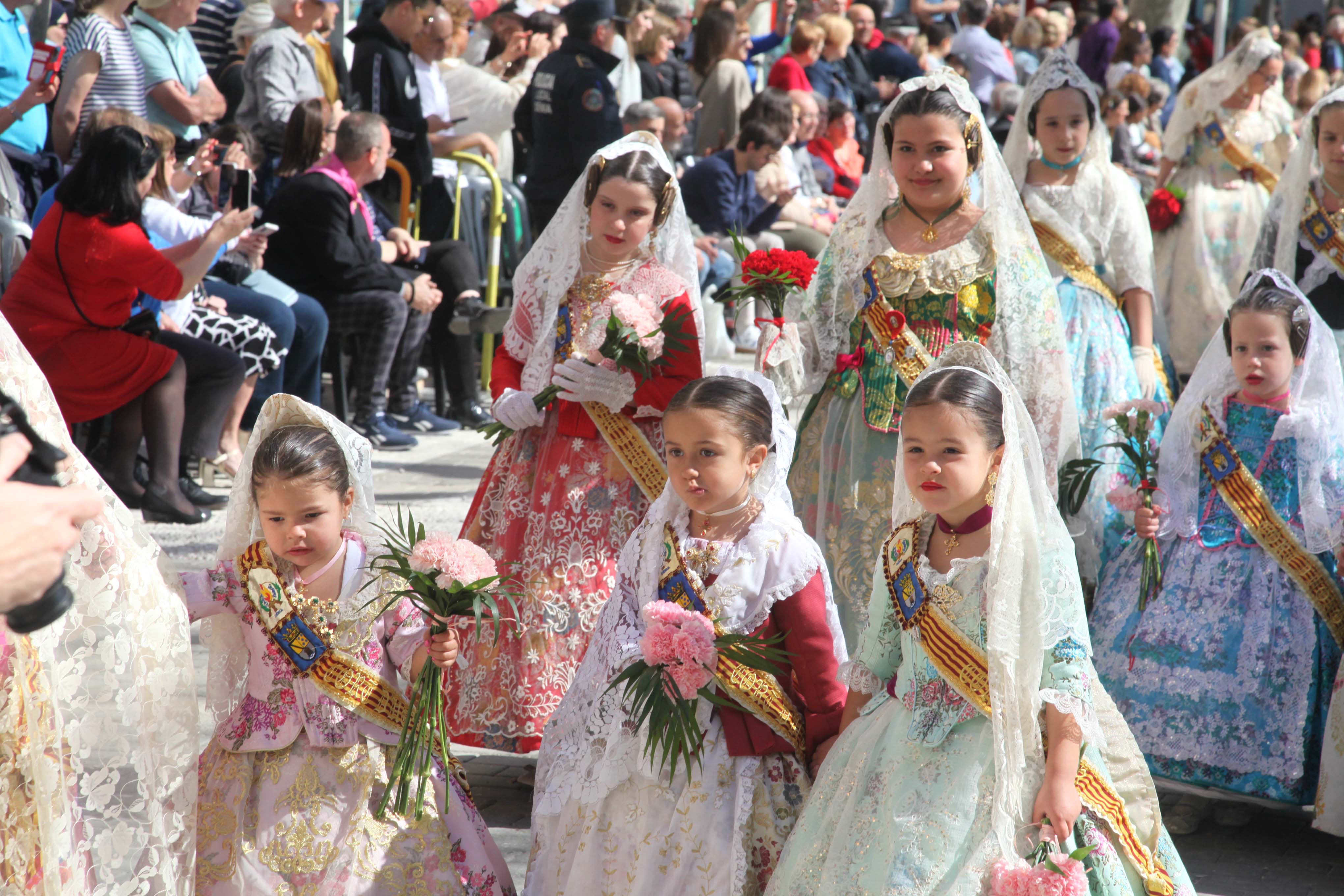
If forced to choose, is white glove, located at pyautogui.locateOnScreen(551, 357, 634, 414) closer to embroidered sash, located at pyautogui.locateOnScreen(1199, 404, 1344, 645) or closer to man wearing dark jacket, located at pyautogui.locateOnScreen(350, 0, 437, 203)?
embroidered sash, located at pyautogui.locateOnScreen(1199, 404, 1344, 645)

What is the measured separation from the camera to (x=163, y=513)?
624cm

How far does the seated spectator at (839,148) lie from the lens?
11.5m

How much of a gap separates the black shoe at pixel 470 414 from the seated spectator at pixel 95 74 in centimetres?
249

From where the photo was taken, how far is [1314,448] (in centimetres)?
411

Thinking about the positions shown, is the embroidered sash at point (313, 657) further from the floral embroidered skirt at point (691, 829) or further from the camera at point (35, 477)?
the camera at point (35, 477)

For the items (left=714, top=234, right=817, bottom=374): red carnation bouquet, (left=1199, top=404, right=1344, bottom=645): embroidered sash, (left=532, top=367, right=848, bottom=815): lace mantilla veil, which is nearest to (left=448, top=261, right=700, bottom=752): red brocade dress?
(left=714, top=234, right=817, bottom=374): red carnation bouquet

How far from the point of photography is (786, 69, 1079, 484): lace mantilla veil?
13.6 ft

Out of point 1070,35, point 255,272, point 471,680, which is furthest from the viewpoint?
point 1070,35

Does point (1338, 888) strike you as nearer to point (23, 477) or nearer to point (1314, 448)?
point (1314, 448)

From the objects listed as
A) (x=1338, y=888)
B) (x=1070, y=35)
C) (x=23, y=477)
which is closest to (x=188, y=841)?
(x=23, y=477)

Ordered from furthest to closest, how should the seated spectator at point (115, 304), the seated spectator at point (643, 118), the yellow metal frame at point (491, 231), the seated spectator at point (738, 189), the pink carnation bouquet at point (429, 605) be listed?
the seated spectator at point (643, 118) → the seated spectator at point (738, 189) → the yellow metal frame at point (491, 231) → the seated spectator at point (115, 304) → the pink carnation bouquet at point (429, 605)

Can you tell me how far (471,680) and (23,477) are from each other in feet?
7.20

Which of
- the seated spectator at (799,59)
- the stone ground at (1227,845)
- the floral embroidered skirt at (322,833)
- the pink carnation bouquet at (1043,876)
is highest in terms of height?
the seated spectator at (799,59)

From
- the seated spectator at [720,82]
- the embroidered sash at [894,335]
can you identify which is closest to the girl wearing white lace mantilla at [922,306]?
the embroidered sash at [894,335]
